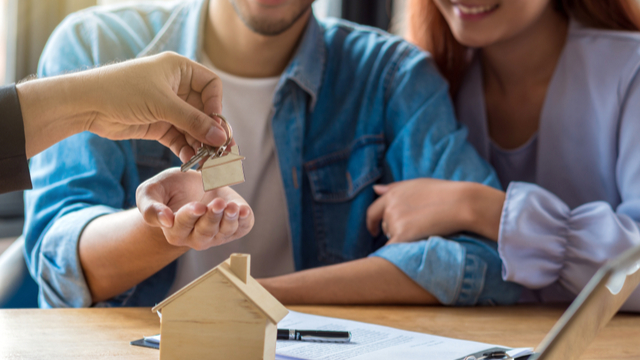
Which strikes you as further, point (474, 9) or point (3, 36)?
point (3, 36)

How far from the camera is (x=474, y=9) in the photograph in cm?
126

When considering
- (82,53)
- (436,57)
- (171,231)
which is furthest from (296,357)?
→ (436,57)

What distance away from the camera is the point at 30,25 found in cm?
187

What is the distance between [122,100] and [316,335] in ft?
1.28

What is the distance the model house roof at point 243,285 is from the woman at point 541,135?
0.55 m

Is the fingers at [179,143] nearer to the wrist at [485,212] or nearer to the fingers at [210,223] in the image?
the fingers at [210,223]

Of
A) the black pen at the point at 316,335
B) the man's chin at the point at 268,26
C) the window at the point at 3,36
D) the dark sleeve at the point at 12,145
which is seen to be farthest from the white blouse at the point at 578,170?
the window at the point at 3,36

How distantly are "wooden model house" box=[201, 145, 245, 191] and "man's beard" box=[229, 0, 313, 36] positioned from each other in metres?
0.68

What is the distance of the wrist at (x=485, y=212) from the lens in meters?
1.02

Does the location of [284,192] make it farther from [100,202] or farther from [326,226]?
[100,202]

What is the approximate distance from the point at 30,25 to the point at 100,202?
1147 mm

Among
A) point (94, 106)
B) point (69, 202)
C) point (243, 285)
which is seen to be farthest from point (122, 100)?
point (69, 202)

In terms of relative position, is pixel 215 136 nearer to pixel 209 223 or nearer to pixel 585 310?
pixel 209 223

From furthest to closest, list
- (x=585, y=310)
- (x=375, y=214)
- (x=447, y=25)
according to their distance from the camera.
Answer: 1. (x=447, y=25)
2. (x=375, y=214)
3. (x=585, y=310)
